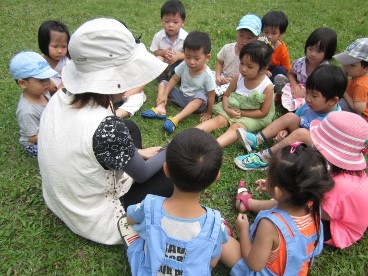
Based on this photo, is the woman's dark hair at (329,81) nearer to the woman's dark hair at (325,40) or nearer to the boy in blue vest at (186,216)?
the woman's dark hair at (325,40)

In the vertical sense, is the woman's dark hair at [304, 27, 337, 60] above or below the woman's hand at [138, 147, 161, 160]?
above

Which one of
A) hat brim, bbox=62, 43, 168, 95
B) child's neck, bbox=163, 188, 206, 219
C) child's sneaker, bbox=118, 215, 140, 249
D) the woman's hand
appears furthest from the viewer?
the woman's hand

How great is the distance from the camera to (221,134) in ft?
12.6

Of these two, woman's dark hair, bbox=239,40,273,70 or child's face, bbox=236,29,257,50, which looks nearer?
woman's dark hair, bbox=239,40,273,70

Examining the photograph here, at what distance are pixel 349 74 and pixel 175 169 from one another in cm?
287

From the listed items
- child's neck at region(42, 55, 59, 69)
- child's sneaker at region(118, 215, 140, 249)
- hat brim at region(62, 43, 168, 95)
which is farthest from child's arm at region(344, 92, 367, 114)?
child's neck at region(42, 55, 59, 69)

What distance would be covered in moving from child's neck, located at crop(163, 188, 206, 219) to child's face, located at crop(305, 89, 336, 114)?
1.96m

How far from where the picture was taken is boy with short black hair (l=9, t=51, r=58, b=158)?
10.2 ft

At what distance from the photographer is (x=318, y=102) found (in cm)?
330

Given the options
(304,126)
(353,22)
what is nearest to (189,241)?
(304,126)

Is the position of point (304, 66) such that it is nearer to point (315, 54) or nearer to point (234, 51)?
point (315, 54)

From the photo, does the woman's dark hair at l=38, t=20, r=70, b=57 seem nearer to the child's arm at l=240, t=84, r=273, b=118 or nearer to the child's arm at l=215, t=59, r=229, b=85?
the child's arm at l=215, t=59, r=229, b=85

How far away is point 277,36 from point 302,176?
123 inches

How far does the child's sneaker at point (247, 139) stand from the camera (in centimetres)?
352
